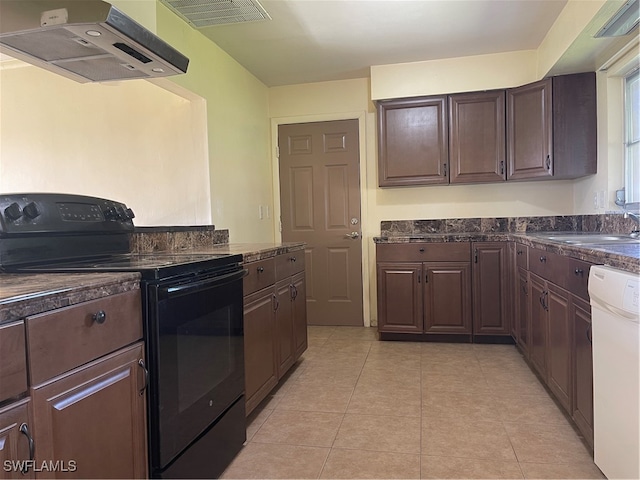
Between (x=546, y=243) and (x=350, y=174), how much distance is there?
7.33 feet

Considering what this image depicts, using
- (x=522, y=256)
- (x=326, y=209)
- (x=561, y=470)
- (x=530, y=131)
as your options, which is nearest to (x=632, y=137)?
(x=530, y=131)

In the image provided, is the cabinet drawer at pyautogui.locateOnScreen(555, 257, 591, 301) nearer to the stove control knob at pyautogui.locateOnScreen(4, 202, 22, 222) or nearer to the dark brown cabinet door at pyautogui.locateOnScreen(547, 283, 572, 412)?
the dark brown cabinet door at pyautogui.locateOnScreen(547, 283, 572, 412)

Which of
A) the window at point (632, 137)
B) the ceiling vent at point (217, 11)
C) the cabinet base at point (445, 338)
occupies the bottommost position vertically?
the cabinet base at point (445, 338)

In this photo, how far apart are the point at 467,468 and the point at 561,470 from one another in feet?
1.21

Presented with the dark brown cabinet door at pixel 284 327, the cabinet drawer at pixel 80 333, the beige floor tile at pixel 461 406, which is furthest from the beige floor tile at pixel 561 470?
the cabinet drawer at pixel 80 333

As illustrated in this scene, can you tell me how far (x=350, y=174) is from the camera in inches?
166

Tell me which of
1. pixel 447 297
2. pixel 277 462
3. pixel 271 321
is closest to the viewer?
pixel 277 462

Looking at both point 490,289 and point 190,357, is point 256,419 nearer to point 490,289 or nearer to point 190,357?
point 190,357

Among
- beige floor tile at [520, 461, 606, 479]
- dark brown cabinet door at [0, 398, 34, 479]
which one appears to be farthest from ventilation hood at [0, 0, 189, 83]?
beige floor tile at [520, 461, 606, 479]

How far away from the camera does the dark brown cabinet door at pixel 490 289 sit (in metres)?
3.44

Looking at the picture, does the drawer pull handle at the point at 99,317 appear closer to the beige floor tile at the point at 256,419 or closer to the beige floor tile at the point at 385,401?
the beige floor tile at the point at 256,419

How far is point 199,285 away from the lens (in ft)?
5.17

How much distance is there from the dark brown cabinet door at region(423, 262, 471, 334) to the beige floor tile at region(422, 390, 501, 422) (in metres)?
1.07

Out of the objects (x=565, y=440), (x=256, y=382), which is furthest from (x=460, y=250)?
(x=256, y=382)
